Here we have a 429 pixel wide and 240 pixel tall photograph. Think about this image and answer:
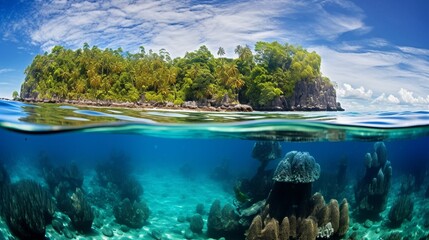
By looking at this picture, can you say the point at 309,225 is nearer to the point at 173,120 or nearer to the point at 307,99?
the point at 173,120

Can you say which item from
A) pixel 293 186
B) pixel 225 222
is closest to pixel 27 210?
pixel 225 222

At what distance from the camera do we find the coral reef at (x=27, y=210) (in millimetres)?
9555

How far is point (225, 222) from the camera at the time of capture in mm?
9938

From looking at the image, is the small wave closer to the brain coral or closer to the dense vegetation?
the brain coral

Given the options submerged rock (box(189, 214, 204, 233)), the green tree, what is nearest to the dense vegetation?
the green tree

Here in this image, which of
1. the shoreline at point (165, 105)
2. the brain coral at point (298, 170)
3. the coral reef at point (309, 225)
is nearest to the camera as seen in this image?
the coral reef at point (309, 225)

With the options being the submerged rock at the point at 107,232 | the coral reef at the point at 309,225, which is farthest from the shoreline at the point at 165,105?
the coral reef at the point at 309,225

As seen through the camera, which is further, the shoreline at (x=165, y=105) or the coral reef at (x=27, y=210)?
the shoreline at (x=165, y=105)

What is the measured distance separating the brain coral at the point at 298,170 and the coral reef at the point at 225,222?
6.22 feet

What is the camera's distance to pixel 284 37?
10539mm

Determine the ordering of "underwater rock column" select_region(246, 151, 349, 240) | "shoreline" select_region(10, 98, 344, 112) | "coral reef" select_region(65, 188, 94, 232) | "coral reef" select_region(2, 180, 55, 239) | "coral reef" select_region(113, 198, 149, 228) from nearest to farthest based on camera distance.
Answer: "underwater rock column" select_region(246, 151, 349, 240)
"coral reef" select_region(2, 180, 55, 239)
"coral reef" select_region(65, 188, 94, 232)
"coral reef" select_region(113, 198, 149, 228)
"shoreline" select_region(10, 98, 344, 112)

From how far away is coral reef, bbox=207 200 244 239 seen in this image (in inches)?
392

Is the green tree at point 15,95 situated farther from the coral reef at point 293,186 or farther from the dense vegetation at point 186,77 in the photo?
the coral reef at point 293,186

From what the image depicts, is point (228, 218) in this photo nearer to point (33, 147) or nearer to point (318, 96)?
point (318, 96)
